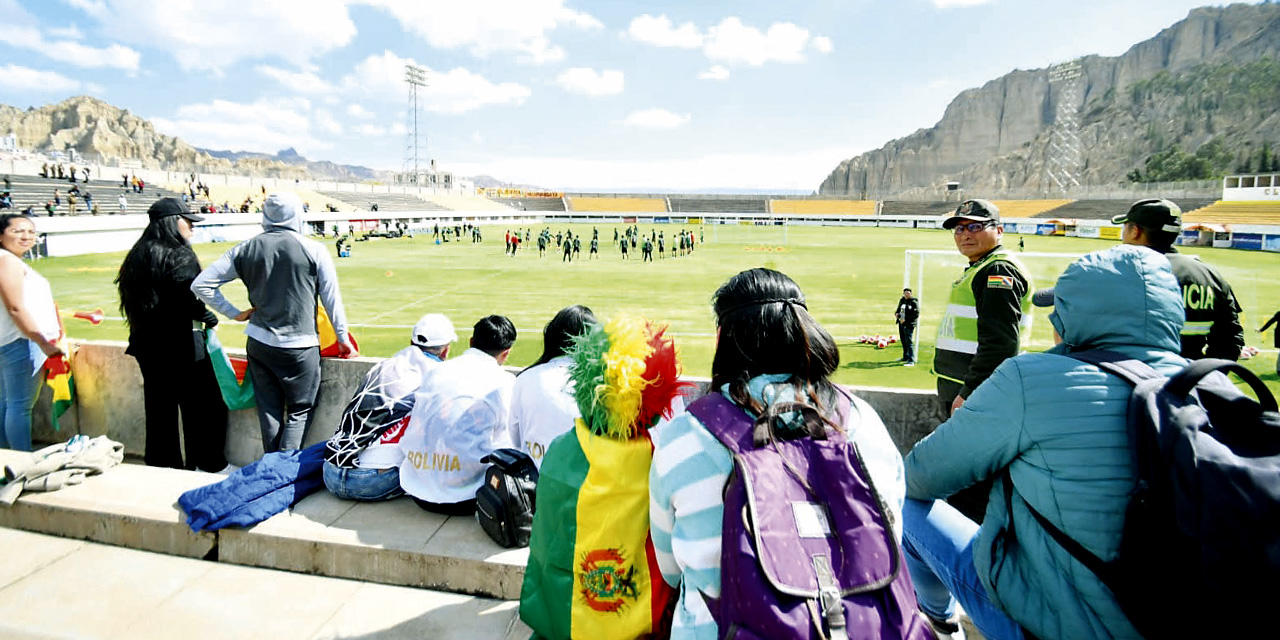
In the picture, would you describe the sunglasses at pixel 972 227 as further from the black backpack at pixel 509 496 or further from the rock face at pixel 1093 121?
the rock face at pixel 1093 121

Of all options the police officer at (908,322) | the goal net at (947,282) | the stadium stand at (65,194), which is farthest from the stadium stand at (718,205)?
the police officer at (908,322)

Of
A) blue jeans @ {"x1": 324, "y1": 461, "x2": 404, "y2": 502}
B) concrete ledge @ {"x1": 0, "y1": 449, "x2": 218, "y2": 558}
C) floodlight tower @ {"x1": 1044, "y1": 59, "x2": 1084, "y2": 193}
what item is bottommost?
concrete ledge @ {"x1": 0, "y1": 449, "x2": 218, "y2": 558}

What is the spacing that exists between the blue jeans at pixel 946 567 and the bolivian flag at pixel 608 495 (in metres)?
0.94

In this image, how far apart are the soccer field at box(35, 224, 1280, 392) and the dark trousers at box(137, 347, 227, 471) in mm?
→ 2787

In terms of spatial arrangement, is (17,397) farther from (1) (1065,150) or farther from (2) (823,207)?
(1) (1065,150)

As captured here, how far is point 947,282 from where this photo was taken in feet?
55.2

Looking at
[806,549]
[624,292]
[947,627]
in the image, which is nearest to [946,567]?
[947,627]

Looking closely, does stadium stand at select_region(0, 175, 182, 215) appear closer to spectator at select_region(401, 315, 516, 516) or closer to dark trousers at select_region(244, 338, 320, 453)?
dark trousers at select_region(244, 338, 320, 453)

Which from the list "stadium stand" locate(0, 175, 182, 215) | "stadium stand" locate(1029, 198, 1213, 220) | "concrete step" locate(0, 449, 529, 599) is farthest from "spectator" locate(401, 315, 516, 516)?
"stadium stand" locate(1029, 198, 1213, 220)

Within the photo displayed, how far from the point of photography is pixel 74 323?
11312mm

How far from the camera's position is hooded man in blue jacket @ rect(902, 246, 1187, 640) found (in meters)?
1.61

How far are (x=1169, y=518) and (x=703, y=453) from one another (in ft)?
3.40

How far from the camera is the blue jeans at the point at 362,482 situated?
335 centimetres

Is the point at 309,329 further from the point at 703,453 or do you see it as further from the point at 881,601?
the point at 881,601
